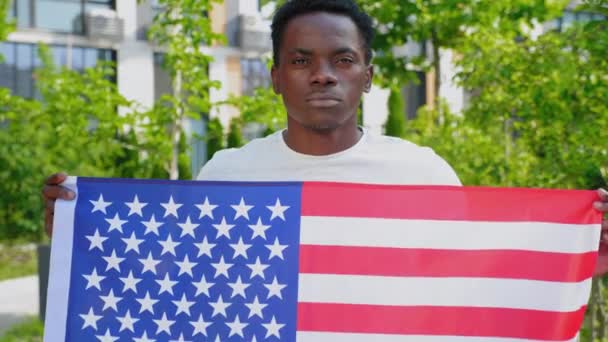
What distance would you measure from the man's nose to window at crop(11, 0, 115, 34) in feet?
58.3

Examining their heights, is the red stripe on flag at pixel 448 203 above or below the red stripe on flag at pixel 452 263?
above

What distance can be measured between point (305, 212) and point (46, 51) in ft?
32.7

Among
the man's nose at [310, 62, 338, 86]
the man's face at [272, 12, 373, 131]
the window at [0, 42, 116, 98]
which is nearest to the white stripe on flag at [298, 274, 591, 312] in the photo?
the man's face at [272, 12, 373, 131]

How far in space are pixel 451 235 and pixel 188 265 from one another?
2.84ft

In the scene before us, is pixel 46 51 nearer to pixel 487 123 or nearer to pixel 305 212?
pixel 487 123

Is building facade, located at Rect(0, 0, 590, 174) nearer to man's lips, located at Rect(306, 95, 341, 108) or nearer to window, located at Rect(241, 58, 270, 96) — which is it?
window, located at Rect(241, 58, 270, 96)

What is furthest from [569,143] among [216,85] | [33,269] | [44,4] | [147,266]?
[44,4]

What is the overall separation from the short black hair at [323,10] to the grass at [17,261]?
1086cm

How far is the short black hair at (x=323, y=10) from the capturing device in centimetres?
274

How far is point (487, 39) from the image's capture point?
932 cm

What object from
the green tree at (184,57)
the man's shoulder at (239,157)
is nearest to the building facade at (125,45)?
the green tree at (184,57)

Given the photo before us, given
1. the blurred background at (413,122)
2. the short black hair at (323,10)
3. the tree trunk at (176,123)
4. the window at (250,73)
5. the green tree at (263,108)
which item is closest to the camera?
the short black hair at (323,10)

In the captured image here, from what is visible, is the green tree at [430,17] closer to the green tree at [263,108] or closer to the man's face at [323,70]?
the green tree at [263,108]

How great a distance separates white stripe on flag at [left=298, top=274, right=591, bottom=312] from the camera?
2.85m
